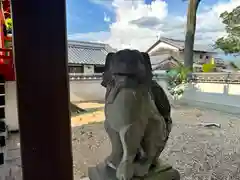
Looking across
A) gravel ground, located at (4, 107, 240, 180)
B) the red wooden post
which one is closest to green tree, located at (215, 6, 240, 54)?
gravel ground, located at (4, 107, 240, 180)

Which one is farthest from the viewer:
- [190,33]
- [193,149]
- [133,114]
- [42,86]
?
[190,33]

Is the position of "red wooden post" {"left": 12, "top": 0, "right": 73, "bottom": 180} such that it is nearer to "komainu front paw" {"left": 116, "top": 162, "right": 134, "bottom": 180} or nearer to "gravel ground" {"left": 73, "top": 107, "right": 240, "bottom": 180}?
"komainu front paw" {"left": 116, "top": 162, "right": 134, "bottom": 180}

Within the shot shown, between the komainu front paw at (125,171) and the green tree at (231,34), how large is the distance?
4776 millimetres

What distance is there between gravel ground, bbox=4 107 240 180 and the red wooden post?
59 cm

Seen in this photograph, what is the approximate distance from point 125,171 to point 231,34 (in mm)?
5013

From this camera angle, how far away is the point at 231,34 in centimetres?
470

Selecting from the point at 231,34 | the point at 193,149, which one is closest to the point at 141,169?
the point at 193,149

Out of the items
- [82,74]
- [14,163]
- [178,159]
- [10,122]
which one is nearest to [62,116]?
[14,163]

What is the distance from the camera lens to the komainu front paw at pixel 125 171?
0.60 metres

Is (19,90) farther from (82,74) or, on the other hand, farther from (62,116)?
(82,74)

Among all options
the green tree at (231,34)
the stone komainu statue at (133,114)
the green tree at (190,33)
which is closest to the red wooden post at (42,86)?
the stone komainu statue at (133,114)

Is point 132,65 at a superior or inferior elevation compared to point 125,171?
superior

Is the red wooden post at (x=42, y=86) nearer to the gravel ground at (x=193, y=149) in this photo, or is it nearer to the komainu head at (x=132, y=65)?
the komainu head at (x=132, y=65)

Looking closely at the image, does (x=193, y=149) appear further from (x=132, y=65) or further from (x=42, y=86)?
(x=42, y=86)
